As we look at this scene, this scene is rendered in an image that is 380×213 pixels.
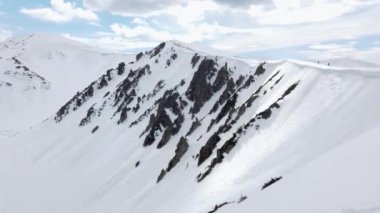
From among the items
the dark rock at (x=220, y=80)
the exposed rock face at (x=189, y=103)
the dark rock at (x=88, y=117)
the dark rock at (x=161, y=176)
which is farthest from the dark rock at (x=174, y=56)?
the dark rock at (x=161, y=176)

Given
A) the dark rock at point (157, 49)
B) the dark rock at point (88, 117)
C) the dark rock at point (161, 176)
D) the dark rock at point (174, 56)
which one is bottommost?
the dark rock at point (161, 176)

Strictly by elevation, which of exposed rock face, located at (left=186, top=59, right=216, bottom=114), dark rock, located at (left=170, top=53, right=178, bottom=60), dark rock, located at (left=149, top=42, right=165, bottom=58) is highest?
dark rock, located at (left=149, top=42, right=165, bottom=58)

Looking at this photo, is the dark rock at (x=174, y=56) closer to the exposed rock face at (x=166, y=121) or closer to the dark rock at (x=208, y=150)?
the exposed rock face at (x=166, y=121)

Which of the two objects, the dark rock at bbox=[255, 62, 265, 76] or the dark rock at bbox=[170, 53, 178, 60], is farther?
the dark rock at bbox=[170, 53, 178, 60]

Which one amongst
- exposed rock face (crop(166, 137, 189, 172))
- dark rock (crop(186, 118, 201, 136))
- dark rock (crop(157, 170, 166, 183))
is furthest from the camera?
dark rock (crop(186, 118, 201, 136))

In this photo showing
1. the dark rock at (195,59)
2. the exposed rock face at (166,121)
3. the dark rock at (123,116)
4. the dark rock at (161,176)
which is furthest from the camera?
the dark rock at (123,116)

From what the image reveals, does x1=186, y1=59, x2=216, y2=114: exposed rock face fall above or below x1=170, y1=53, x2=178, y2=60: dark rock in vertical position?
below

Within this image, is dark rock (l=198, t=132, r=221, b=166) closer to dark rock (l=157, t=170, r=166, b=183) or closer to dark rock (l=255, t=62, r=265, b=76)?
dark rock (l=157, t=170, r=166, b=183)

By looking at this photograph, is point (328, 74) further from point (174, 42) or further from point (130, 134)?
point (174, 42)

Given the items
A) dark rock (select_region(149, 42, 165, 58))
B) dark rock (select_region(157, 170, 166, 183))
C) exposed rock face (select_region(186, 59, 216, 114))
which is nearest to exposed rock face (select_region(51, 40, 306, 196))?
exposed rock face (select_region(186, 59, 216, 114))
